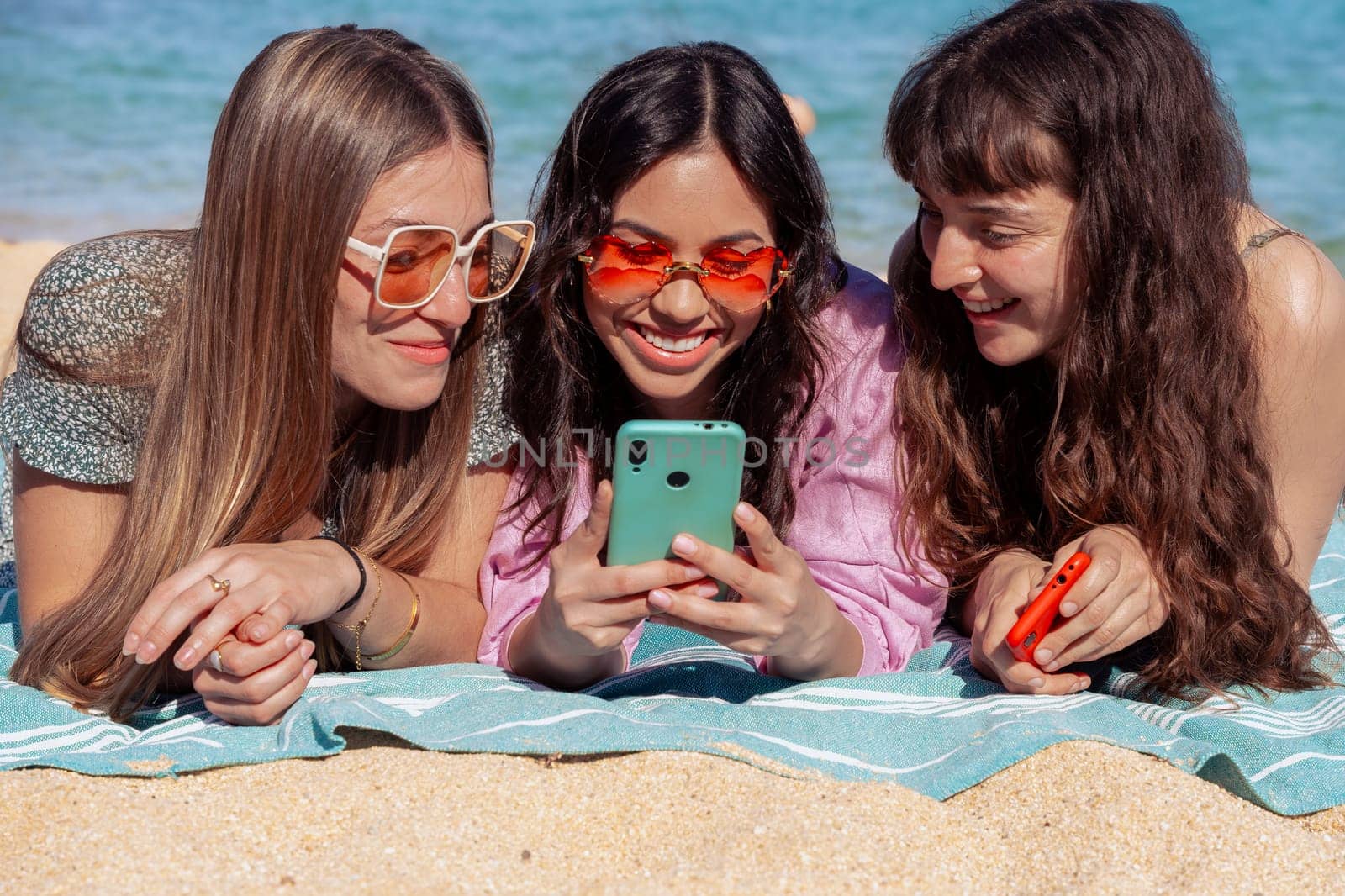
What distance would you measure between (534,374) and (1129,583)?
1.60 metres

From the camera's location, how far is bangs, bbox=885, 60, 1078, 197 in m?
2.91

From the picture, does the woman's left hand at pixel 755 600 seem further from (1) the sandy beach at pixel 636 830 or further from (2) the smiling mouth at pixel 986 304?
(2) the smiling mouth at pixel 986 304

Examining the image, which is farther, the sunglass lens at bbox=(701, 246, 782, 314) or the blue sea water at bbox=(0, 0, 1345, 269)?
the blue sea water at bbox=(0, 0, 1345, 269)

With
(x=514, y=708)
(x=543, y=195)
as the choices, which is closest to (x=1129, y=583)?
(x=514, y=708)

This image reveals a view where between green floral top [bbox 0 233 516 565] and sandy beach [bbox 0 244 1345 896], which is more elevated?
green floral top [bbox 0 233 516 565]

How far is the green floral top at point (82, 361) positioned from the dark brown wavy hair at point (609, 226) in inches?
36.9

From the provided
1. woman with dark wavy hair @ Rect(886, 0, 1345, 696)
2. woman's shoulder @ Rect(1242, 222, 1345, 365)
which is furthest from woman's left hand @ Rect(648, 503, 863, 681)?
woman's shoulder @ Rect(1242, 222, 1345, 365)

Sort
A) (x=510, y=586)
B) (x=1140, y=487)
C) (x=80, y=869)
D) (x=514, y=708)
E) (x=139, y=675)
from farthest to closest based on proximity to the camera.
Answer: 1. (x=510, y=586)
2. (x=1140, y=487)
3. (x=139, y=675)
4. (x=514, y=708)
5. (x=80, y=869)

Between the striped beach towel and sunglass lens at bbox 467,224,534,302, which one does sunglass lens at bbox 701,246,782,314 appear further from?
the striped beach towel

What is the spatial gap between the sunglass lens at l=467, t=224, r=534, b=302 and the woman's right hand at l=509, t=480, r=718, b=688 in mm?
837

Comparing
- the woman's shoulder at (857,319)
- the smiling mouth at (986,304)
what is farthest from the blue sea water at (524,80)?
the smiling mouth at (986,304)

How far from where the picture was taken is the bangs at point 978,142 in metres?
2.91

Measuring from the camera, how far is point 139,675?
2885 millimetres

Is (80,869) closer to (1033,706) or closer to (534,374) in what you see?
(534,374)
